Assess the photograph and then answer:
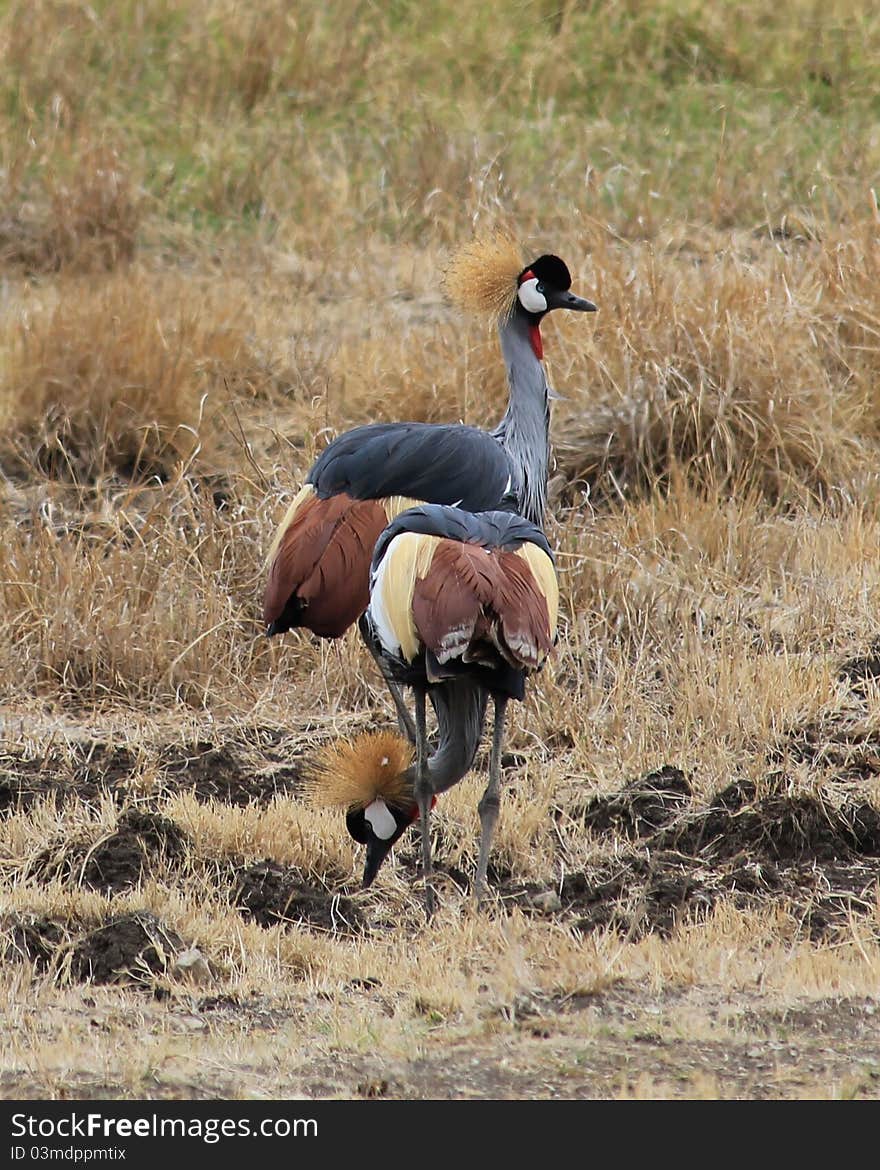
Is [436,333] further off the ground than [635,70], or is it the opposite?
[635,70]

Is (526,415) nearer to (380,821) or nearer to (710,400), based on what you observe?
(380,821)

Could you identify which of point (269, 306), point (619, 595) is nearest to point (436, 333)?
point (269, 306)

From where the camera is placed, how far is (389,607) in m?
5.07

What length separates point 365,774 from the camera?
5.60 m

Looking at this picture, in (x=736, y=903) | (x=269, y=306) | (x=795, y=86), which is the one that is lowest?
(x=736, y=903)

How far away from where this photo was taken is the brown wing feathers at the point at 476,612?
16.1 feet

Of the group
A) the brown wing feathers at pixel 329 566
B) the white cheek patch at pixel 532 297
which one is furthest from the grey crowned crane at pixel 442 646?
the white cheek patch at pixel 532 297

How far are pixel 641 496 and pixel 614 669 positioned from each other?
130 cm

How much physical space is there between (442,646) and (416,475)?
3.16ft

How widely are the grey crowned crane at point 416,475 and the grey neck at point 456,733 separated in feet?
1.12

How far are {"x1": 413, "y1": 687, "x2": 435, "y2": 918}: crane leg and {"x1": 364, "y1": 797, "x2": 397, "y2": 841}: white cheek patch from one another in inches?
3.8

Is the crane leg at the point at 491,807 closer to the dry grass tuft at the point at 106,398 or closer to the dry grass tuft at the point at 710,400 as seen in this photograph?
the dry grass tuft at the point at 710,400

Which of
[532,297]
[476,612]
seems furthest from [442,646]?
[532,297]

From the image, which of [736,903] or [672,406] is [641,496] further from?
[736,903]
